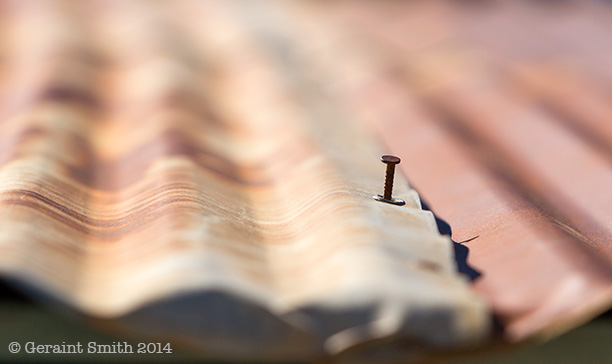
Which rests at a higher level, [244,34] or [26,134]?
[244,34]

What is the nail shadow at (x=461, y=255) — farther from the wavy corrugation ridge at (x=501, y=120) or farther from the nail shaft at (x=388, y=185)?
the nail shaft at (x=388, y=185)

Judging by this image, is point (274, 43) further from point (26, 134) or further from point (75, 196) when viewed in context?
point (75, 196)

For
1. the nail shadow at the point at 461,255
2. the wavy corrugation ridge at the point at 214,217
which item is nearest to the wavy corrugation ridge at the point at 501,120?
the nail shadow at the point at 461,255

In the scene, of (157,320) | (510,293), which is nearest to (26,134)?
(157,320)

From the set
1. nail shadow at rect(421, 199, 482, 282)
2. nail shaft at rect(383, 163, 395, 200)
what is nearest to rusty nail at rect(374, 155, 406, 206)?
nail shaft at rect(383, 163, 395, 200)

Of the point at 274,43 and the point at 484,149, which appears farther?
the point at 274,43

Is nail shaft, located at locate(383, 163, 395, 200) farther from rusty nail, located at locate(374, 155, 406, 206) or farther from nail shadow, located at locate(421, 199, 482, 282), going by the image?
nail shadow, located at locate(421, 199, 482, 282)
